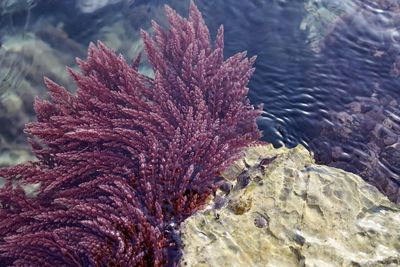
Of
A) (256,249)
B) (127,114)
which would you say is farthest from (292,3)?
(256,249)

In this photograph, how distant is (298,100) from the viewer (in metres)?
3.61

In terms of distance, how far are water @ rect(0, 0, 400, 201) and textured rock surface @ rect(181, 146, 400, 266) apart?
2.72 ft

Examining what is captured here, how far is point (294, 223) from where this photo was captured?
2176 mm

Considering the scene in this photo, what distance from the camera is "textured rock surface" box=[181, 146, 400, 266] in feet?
6.63

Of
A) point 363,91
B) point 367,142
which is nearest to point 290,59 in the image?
point 363,91

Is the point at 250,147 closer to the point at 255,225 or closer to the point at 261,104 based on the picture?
the point at 261,104

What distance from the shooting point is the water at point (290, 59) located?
3334 mm

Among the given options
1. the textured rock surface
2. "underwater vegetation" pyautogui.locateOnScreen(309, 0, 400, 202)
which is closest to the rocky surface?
"underwater vegetation" pyautogui.locateOnScreen(309, 0, 400, 202)

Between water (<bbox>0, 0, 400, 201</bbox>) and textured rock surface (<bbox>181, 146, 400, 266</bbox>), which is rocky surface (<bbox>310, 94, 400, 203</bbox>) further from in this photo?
textured rock surface (<bbox>181, 146, 400, 266</bbox>)

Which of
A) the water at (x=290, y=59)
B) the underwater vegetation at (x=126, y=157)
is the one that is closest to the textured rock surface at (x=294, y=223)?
the underwater vegetation at (x=126, y=157)

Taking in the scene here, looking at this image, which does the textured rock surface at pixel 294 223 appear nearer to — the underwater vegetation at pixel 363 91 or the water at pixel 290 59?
the underwater vegetation at pixel 363 91

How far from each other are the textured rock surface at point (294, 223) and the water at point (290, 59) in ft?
2.72

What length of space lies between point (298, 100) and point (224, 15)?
A: 1.59 meters

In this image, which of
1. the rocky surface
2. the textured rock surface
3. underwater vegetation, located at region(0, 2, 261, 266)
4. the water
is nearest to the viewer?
the textured rock surface
